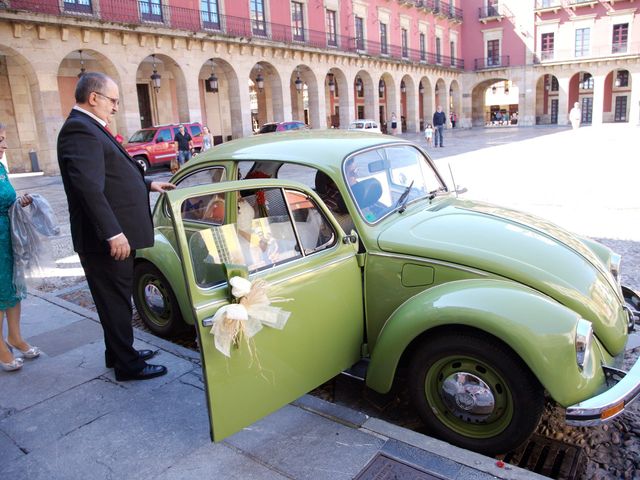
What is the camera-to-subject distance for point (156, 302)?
438cm

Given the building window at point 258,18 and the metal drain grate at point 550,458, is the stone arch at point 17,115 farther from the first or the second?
the metal drain grate at point 550,458

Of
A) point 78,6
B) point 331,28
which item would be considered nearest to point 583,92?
point 331,28

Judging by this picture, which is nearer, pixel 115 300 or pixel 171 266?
pixel 115 300

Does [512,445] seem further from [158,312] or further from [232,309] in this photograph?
[158,312]

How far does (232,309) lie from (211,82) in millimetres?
22129

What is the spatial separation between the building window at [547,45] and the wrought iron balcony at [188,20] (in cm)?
1805

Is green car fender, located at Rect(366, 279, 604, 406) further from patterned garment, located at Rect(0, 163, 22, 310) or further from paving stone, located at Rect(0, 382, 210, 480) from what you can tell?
patterned garment, located at Rect(0, 163, 22, 310)

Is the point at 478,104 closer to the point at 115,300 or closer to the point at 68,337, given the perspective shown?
the point at 68,337

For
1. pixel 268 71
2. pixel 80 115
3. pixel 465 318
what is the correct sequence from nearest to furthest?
pixel 465 318, pixel 80 115, pixel 268 71

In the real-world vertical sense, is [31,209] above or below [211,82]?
below

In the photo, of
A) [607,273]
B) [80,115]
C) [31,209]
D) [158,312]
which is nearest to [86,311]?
[158,312]

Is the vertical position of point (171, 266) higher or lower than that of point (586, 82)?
lower

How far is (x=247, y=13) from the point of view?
25641 mm

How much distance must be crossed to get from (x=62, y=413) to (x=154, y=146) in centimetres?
1760
